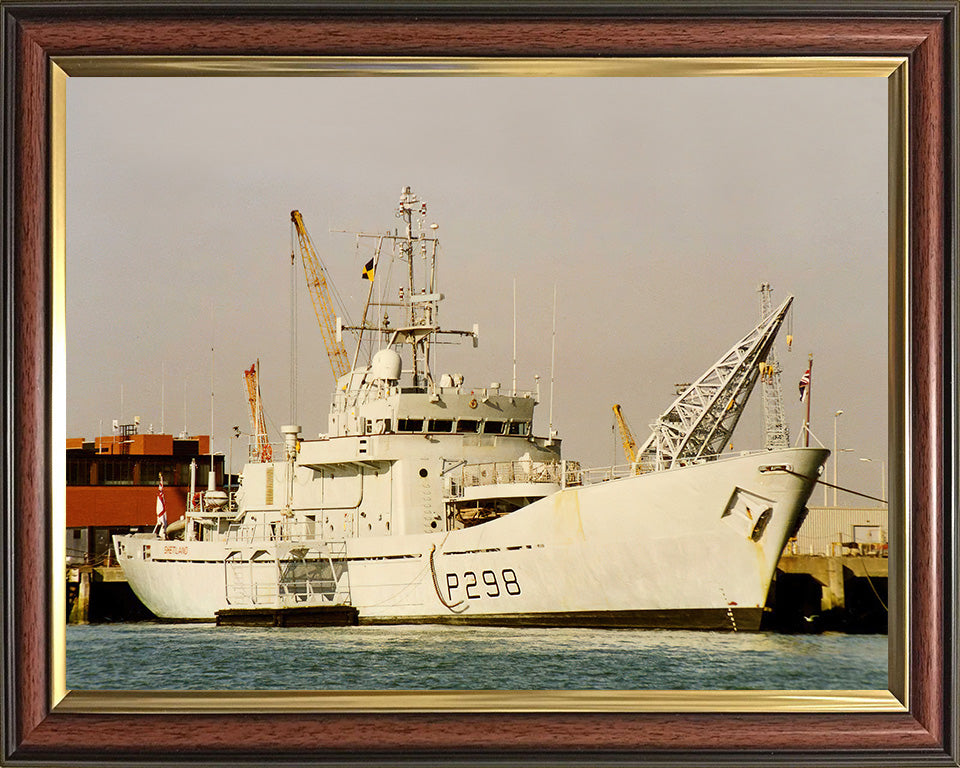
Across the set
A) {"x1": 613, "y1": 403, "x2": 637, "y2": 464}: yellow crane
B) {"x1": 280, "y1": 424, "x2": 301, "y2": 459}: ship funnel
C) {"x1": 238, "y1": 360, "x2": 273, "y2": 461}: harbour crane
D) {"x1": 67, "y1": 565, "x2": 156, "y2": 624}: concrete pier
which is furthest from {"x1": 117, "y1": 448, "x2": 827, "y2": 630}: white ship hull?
{"x1": 280, "y1": 424, "x2": 301, "y2": 459}: ship funnel

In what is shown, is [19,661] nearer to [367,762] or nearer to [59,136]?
[367,762]

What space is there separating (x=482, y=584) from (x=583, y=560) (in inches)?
47.5

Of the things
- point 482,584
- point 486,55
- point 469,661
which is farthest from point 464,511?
point 486,55

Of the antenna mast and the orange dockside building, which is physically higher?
the antenna mast

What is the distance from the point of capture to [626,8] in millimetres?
5020

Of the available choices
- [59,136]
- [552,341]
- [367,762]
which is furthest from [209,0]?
[367,762]

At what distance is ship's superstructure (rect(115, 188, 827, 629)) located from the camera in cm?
697

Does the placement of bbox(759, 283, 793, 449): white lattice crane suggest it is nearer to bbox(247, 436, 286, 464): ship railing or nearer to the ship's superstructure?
the ship's superstructure

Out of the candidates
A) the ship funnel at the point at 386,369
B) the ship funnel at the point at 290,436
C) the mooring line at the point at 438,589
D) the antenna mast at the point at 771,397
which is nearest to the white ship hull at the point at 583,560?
the mooring line at the point at 438,589

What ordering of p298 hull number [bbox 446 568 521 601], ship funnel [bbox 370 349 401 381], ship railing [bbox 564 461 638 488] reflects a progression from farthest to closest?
ship funnel [bbox 370 349 401 381] → p298 hull number [bbox 446 568 521 601] → ship railing [bbox 564 461 638 488]

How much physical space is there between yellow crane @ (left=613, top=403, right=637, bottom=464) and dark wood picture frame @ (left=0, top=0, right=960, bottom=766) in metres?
1.81

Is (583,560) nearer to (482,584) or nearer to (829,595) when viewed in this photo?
(482,584)

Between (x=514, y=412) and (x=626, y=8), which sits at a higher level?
(x=626, y=8)

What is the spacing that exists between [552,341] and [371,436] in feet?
17.9
